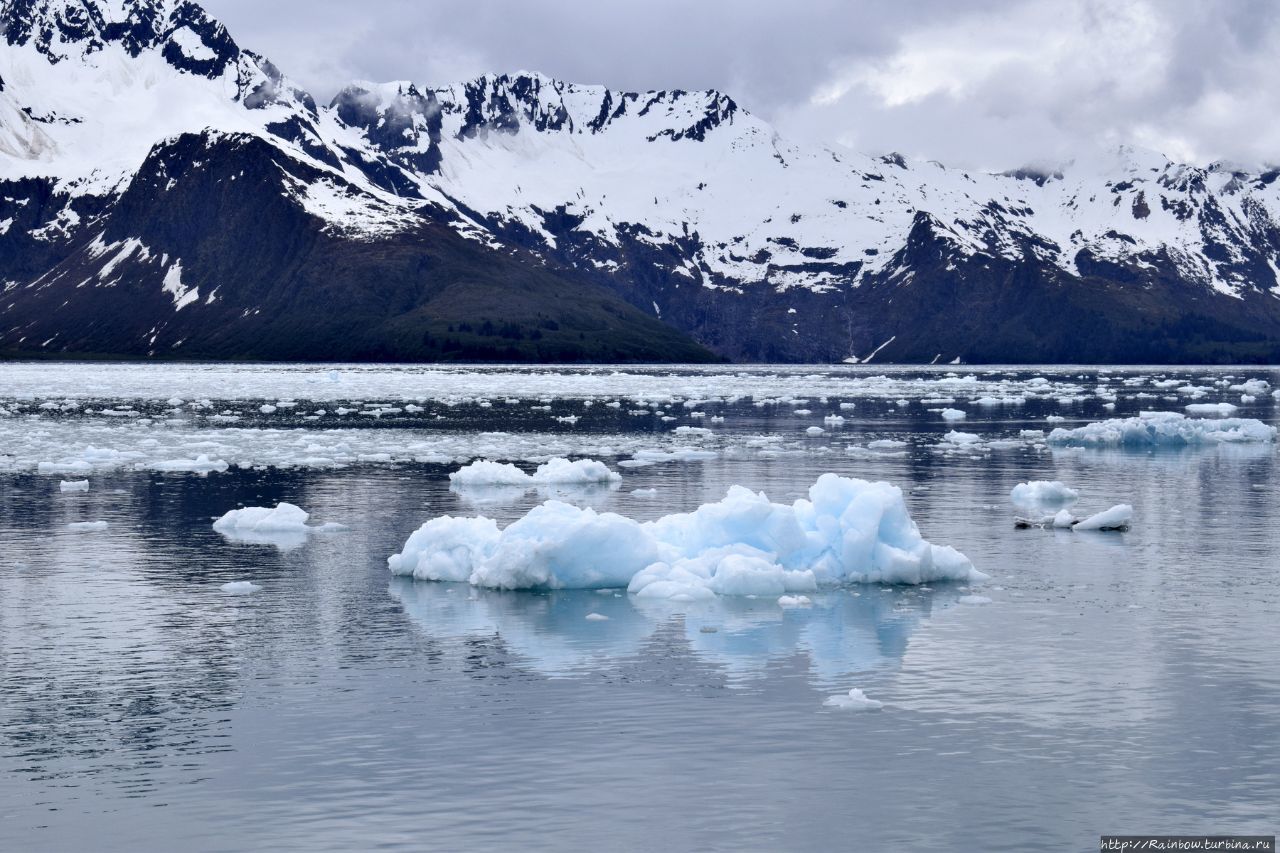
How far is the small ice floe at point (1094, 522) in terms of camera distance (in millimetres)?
39344

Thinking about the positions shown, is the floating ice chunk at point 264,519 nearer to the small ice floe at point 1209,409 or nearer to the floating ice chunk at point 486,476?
the floating ice chunk at point 486,476

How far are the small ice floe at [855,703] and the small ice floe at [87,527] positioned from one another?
24.3 metres

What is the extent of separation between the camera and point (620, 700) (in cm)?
2180

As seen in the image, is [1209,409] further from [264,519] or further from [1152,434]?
[264,519]

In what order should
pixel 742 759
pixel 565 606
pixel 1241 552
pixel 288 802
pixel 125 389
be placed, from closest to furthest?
pixel 288 802 → pixel 742 759 → pixel 565 606 → pixel 1241 552 → pixel 125 389

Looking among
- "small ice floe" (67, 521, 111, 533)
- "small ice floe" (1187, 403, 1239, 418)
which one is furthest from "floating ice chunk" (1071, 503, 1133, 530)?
"small ice floe" (1187, 403, 1239, 418)

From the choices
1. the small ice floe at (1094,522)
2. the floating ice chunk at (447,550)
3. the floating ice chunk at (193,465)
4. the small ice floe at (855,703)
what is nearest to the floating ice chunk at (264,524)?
the floating ice chunk at (447,550)

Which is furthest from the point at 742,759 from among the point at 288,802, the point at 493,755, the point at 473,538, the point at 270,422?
the point at 270,422

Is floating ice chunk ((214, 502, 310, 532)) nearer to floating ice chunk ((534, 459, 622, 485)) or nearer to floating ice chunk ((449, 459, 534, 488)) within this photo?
floating ice chunk ((449, 459, 534, 488))

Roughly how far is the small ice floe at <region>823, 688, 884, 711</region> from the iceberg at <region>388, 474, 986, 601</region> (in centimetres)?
845

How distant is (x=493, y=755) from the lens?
1905 cm

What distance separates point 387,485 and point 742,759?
3370cm

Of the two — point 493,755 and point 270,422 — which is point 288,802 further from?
point 270,422

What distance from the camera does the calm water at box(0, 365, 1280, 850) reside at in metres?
16.8
